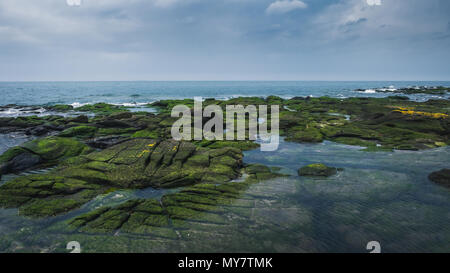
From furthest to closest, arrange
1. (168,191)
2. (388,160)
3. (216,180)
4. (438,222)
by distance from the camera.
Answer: (388,160), (216,180), (168,191), (438,222)

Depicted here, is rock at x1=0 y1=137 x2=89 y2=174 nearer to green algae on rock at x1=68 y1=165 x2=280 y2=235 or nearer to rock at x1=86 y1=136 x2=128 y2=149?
rock at x1=86 y1=136 x2=128 y2=149

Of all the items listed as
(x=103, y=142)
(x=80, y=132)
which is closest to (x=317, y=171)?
(x=103, y=142)

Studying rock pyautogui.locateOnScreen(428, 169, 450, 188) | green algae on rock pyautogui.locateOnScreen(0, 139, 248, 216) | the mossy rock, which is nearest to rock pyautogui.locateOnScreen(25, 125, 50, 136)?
the mossy rock

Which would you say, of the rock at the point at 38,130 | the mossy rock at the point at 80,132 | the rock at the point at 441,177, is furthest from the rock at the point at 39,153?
the rock at the point at 441,177

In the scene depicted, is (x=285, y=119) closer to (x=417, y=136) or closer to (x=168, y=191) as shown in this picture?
(x=417, y=136)

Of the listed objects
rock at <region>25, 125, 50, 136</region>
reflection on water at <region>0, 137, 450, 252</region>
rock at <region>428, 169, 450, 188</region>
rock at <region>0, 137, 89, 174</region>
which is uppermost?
rock at <region>25, 125, 50, 136</region>
